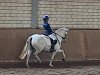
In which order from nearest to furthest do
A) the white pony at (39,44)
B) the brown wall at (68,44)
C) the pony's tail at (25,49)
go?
the white pony at (39,44)
the pony's tail at (25,49)
the brown wall at (68,44)

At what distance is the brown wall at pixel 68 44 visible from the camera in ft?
45.8

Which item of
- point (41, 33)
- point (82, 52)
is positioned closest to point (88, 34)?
point (82, 52)

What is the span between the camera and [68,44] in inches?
567

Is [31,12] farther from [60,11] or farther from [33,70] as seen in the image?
[33,70]

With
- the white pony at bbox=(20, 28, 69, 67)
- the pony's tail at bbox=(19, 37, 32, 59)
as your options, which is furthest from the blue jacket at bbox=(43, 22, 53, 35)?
the pony's tail at bbox=(19, 37, 32, 59)

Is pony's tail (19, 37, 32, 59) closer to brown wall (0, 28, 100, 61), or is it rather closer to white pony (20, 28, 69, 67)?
white pony (20, 28, 69, 67)

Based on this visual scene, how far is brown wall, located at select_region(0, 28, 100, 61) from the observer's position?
13.9m

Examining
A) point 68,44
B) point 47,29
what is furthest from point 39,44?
point 68,44

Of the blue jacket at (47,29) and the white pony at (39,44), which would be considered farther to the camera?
the blue jacket at (47,29)

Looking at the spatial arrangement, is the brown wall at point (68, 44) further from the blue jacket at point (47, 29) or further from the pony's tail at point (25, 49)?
the blue jacket at point (47, 29)

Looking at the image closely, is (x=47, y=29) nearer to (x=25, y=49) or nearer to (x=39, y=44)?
(x=39, y=44)

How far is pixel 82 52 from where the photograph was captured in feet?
47.4

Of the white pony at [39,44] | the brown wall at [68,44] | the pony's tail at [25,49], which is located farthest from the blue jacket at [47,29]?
the brown wall at [68,44]

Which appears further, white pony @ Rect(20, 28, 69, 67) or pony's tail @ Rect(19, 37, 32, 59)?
pony's tail @ Rect(19, 37, 32, 59)
